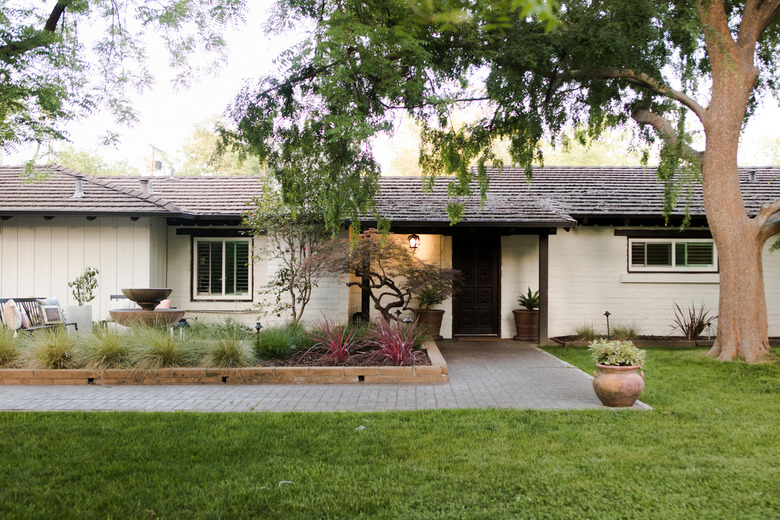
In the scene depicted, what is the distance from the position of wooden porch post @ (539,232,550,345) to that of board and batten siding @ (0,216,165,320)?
27.4 feet

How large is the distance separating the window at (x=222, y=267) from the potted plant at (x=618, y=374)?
29.8ft

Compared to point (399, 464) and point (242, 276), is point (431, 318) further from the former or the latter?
point (399, 464)

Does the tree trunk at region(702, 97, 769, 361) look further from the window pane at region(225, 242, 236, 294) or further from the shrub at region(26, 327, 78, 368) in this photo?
the shrub at region(26, 327, 78, 368)

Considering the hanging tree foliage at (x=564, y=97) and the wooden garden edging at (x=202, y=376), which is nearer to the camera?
the hanging tree foliage at (x=564, y=97)

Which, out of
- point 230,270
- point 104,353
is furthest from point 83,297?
point 104,353

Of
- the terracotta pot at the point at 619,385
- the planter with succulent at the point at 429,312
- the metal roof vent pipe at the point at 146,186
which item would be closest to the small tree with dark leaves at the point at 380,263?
the planter with succulent at the point at 429,312

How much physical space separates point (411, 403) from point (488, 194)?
28.7ft

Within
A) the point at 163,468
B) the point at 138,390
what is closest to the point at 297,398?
the point at 138,390

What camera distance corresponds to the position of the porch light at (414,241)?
14155mm

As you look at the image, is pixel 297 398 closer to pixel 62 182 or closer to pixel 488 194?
pixel 488 194

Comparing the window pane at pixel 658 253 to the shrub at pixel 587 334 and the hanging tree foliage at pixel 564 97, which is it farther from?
the hanging tree foliage at pixel 564 97

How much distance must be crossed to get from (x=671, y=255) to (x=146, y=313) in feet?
37.2

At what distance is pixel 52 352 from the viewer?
904 centimetres

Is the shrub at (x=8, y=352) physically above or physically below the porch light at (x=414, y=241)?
below
